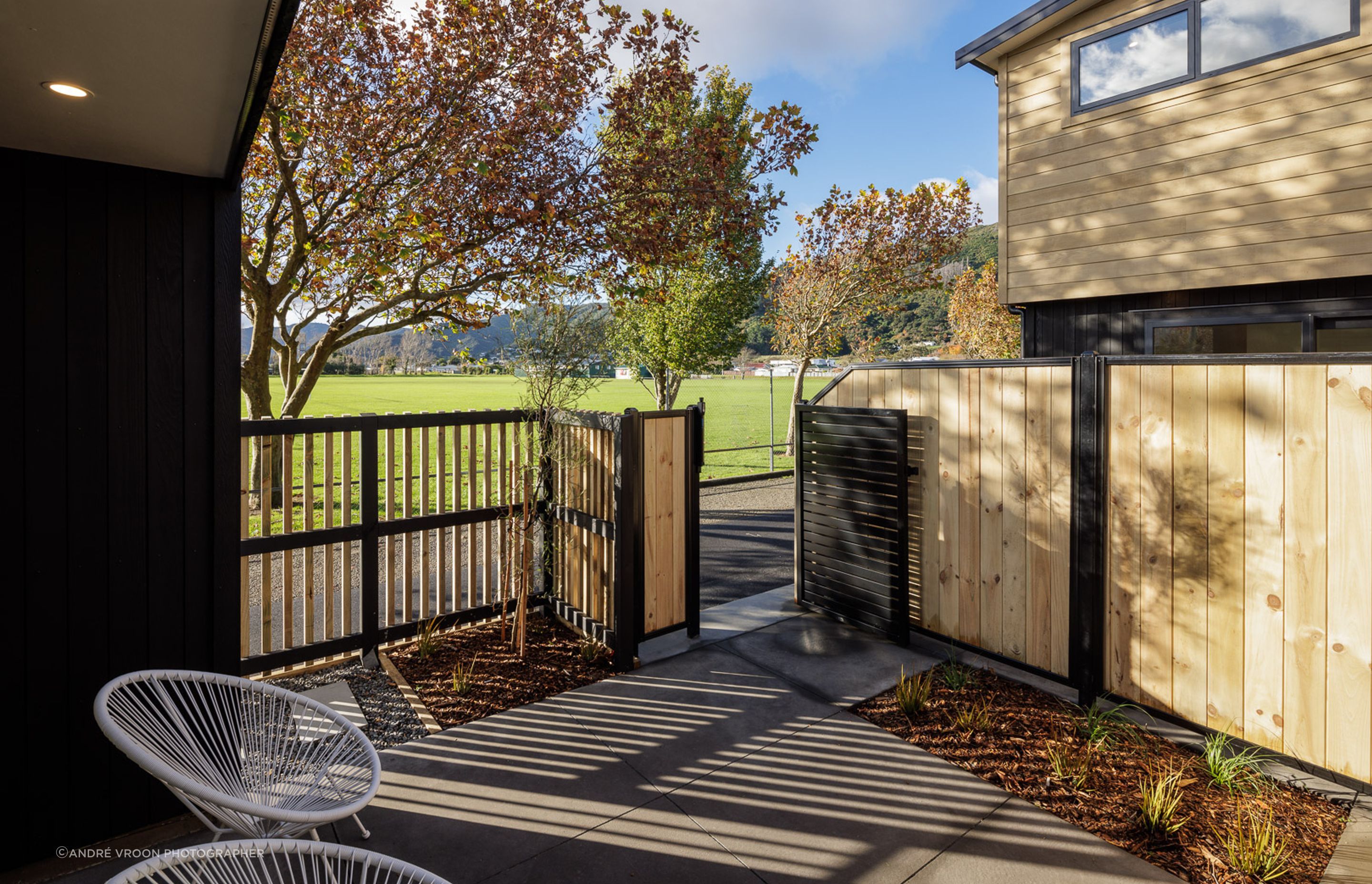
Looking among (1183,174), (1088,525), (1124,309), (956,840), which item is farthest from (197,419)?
(1183,174)

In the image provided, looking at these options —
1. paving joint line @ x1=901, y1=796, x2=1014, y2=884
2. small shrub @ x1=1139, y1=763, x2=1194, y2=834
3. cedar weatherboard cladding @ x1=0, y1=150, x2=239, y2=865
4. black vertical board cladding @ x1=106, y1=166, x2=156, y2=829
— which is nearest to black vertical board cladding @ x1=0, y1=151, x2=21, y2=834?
cedar weatherboard cladding @ x1=0, y1=150, x2=239, y2=865

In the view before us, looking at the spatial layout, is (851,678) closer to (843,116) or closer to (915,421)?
(915,421)

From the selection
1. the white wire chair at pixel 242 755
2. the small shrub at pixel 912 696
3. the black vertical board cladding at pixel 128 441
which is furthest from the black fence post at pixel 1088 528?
the black vertical board cladding at pixel 128 441

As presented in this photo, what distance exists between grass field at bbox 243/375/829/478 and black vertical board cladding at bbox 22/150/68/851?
9.43 meters

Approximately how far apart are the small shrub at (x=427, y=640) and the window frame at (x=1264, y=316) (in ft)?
19.0

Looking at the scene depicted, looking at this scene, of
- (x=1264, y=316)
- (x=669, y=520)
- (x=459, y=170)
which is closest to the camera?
(x=669, y=520)

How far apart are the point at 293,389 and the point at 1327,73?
31.8ft

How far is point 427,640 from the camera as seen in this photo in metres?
4.53

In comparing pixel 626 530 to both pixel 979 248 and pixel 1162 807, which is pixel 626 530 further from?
pixel 979 248

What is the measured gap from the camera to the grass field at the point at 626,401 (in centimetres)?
1836

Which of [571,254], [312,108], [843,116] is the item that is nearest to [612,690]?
[571,254]

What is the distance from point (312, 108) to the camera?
6.04m

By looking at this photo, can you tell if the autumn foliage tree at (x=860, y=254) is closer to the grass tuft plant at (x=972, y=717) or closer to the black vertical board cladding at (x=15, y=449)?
the grass tuft plant at (x=972, y=717)

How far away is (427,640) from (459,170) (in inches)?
165
